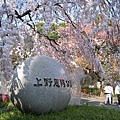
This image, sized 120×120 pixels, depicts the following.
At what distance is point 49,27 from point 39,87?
66.6 inches

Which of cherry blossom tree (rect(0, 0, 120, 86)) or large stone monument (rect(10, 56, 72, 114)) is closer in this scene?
cherry blossom tree (rect(0, 0, 120, 86))

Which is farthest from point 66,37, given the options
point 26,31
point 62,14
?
point 26,31

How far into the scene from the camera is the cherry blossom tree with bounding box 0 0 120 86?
4732 mm

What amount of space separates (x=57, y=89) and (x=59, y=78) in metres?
0.31

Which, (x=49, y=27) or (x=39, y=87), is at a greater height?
(x=49, y=27)

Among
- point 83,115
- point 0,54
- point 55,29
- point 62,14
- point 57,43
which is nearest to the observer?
point 0,54

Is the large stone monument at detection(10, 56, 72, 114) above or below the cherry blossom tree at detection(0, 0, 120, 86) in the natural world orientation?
below

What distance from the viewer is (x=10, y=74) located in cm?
605

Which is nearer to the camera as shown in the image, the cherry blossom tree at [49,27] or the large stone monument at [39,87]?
the cherry blossom tree at [49,27]

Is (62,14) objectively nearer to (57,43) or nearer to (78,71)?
(57,43)

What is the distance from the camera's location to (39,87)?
19.7 ft

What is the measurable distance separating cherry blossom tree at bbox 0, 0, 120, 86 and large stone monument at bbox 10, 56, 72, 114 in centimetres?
40

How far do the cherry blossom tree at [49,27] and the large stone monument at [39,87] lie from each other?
1.33 ft

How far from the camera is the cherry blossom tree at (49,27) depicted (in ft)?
15.5
